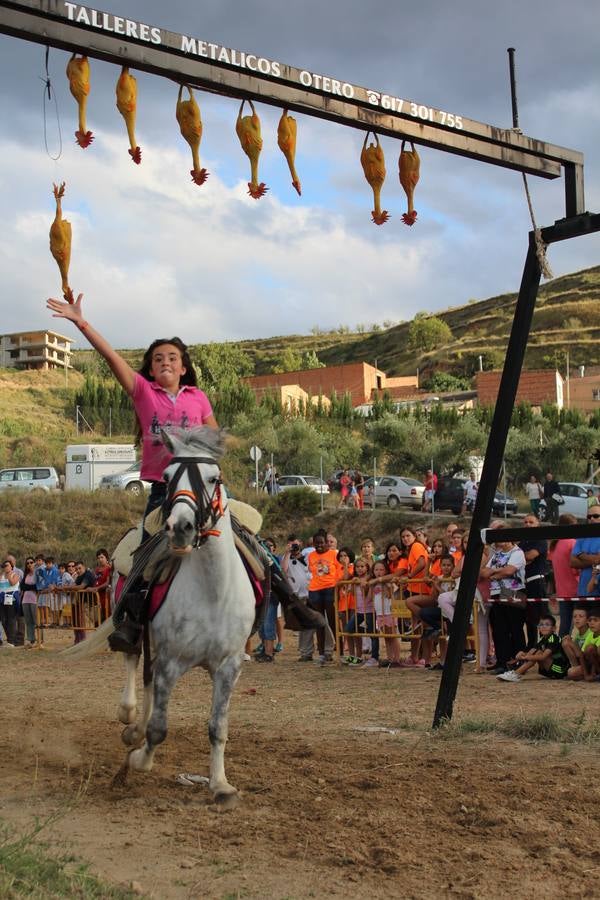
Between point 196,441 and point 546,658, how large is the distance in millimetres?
8267

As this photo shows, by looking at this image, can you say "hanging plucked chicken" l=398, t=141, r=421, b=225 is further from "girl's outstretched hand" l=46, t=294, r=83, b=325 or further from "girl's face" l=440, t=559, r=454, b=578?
"girl's face" l=440, t=559, r=454, b=578

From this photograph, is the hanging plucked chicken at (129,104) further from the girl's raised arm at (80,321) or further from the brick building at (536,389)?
the brick building at (536,389)

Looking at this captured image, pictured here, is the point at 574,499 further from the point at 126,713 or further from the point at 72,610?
the point at 126,713

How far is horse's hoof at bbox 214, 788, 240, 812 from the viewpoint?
6.46 m

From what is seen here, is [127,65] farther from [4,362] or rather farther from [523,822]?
[4,362]

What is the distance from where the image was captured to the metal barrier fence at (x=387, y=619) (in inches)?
605

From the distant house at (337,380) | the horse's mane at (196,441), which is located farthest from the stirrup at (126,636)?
the distant house at (337,380)

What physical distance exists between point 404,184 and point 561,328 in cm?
12273

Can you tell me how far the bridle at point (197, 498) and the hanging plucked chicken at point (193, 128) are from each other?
6.39 feet

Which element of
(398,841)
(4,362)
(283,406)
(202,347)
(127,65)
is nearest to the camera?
(398,841)

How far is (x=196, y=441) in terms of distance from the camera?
6660 mm

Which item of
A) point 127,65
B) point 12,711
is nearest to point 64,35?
point 127,65

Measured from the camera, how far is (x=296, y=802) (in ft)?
21.5

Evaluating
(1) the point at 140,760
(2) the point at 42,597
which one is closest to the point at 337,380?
(2) the point at 42,597
